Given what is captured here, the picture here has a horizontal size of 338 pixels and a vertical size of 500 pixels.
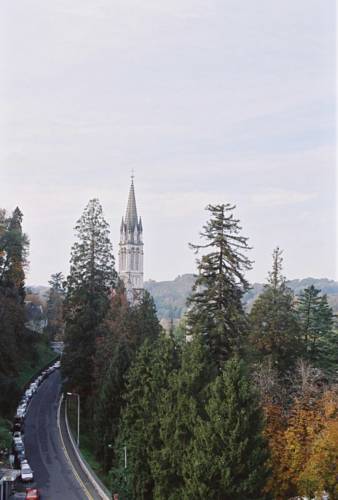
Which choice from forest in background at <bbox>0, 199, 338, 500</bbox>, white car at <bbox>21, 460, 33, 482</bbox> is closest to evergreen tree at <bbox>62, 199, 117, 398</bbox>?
forest in background at <bbox>0, 199, 338, 500</bbox>

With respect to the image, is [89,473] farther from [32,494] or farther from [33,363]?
[33,363]

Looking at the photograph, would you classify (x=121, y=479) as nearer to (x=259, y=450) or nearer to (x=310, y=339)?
(x=259, y=450)

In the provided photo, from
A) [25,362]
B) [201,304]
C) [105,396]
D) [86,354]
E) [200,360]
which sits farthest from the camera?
[25,362]

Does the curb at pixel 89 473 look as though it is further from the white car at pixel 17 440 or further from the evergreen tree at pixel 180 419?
the evergreen tree at pixel 180 419

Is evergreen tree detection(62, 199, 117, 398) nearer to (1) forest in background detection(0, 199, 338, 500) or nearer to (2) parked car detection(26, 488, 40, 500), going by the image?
(1) forest in background detection(0, 199, 338, 500)

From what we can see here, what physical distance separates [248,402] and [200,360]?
3.45 metres

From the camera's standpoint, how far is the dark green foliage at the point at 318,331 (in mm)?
42094

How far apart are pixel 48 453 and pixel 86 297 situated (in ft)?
41.8

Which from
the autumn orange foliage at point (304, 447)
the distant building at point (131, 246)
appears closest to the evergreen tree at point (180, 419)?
the autumn orange foliage at point (304, 447)

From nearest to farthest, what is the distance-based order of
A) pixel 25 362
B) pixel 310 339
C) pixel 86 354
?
pixel 310 339, pixel 86 354, pixel 25 362

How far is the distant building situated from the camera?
163337 millimetres

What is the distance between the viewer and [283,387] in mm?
35031

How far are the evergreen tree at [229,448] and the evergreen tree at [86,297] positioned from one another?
23.2 m

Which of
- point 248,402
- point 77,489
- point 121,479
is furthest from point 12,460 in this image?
point 248,402
